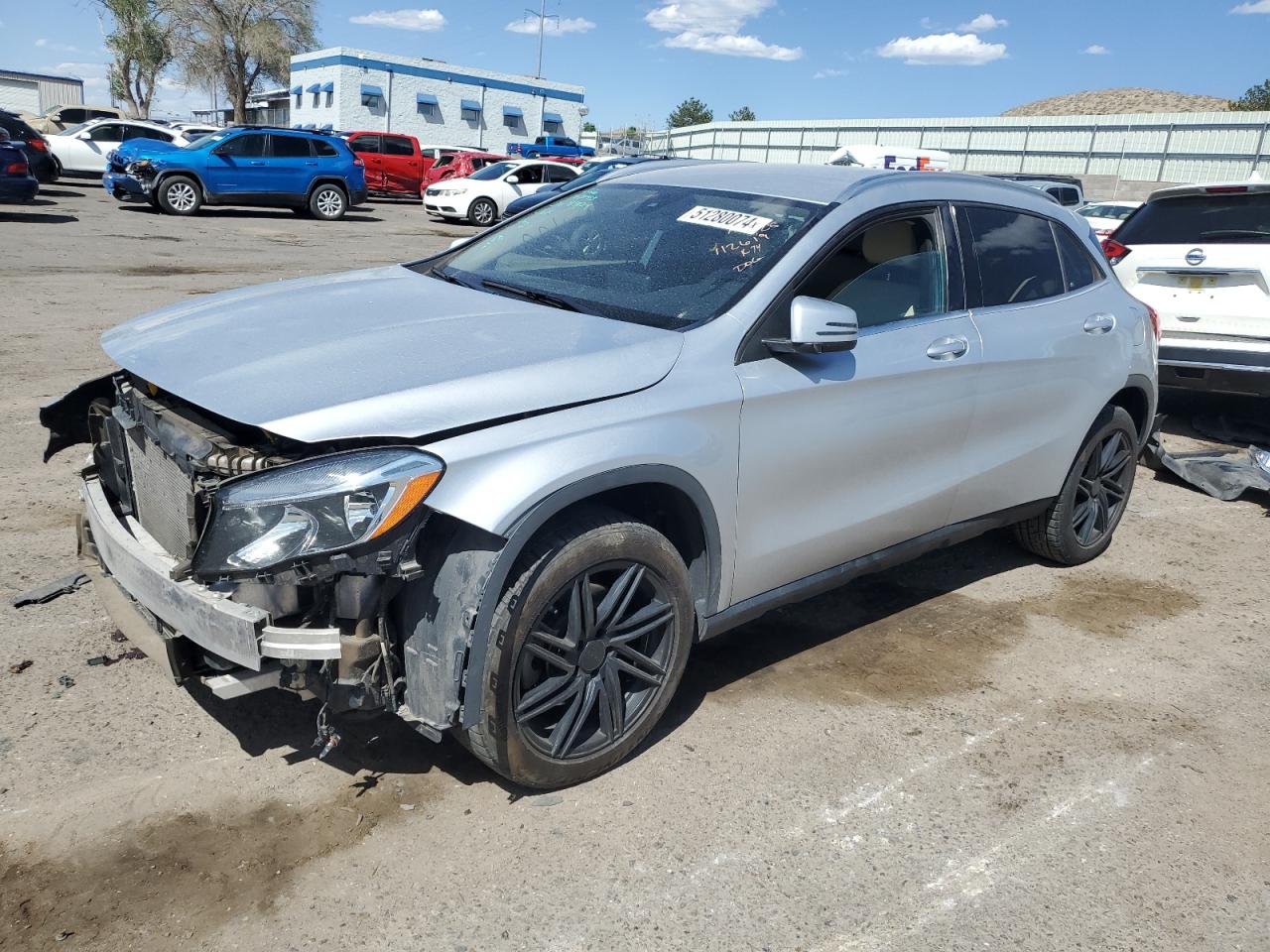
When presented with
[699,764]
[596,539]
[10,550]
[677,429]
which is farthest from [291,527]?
[10,550]

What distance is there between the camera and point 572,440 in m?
2.81

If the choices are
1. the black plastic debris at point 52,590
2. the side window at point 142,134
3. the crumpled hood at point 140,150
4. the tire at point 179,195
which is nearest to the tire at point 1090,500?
the black plastic debris at point 52,590

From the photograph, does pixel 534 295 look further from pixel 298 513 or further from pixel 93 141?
pixel 93 141

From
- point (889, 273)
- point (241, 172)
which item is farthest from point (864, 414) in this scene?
point (241, 172)

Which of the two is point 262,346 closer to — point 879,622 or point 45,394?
point 879,622

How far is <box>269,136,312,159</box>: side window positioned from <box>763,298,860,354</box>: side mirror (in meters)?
20.4

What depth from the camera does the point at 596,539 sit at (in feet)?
9.56

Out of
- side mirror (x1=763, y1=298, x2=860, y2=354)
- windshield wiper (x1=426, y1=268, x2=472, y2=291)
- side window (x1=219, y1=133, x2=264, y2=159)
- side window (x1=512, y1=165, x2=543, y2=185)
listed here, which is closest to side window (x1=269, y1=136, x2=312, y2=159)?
side window (x1=219, y1=133, x2=264, y2=159)

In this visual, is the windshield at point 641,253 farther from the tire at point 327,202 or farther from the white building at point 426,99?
the white building at point 426,99

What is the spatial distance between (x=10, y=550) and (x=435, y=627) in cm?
281

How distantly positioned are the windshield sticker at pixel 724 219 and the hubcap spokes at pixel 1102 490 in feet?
7.65

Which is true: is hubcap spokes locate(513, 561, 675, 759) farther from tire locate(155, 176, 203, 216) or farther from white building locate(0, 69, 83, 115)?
white building locate(0, 69, 83, 115)

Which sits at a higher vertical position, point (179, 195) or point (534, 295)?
point (534, 295)

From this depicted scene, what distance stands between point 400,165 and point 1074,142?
2255cm
